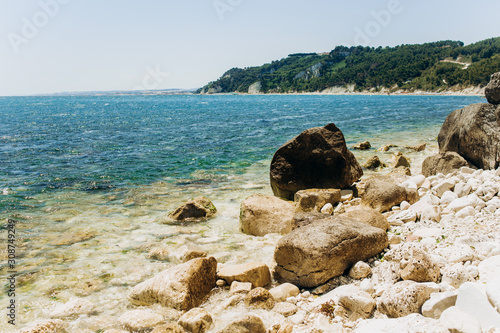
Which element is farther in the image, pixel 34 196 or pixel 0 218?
pixel 34 196

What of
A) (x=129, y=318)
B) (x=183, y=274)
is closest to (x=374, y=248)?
(x=183, y=274)

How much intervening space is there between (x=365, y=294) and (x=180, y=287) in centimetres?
317

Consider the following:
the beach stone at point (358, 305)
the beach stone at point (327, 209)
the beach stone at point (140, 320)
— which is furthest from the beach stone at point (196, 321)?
the beach stone at point (327, 209)

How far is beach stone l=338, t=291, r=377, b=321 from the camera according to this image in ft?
16.5

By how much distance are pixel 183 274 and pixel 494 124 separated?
11.7 meters

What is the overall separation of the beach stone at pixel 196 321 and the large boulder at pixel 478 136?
10527 mm

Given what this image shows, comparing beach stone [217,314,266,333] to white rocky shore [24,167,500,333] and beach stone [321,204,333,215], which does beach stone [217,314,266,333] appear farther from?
beach stone [321,204,333,215]

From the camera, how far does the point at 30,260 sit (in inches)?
323

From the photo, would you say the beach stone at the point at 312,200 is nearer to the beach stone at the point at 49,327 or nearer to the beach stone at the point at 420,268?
the beach stone at the point at 420,268

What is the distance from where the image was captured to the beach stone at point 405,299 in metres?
4.64

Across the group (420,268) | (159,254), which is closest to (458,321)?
(420,268)

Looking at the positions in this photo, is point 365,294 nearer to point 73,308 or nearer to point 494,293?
point 494,293

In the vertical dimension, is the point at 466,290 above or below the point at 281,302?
above

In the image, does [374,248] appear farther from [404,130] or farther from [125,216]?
[404,130]
